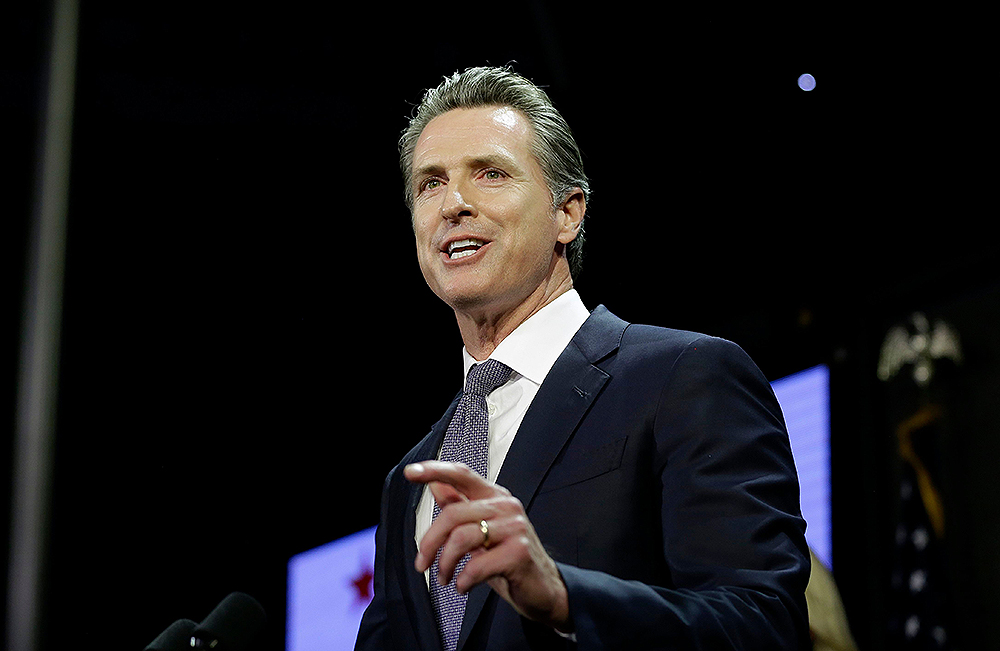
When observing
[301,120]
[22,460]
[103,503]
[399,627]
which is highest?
[301,120]

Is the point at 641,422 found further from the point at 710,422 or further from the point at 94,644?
the point at 94,644

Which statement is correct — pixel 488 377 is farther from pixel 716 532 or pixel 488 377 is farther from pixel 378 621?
pixel 716 532

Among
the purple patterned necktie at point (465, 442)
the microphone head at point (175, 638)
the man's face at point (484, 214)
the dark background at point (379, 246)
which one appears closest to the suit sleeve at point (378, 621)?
the purple patterned necktie at point (465, 442)

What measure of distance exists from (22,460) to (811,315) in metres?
2.93

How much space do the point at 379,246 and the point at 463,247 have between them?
2886 mm

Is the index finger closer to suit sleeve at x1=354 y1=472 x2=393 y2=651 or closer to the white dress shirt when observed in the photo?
the white dress shirt

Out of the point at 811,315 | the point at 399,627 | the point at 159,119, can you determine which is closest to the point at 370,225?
the point at 159,119

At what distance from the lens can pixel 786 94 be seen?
10.8ft

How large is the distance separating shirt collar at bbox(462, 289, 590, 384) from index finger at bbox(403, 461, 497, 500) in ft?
1.82

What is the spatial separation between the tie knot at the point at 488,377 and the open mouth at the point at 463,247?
0.17 m

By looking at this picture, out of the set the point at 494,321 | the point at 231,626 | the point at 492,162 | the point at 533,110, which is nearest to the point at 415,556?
the point at 231,626

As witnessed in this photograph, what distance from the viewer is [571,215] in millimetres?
1850

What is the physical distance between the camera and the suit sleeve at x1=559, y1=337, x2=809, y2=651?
1.05 meters

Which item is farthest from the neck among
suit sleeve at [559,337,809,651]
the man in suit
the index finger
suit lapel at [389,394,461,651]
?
the index finger
